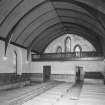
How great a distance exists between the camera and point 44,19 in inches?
904

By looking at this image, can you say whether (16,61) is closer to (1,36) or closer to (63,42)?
(1,36)

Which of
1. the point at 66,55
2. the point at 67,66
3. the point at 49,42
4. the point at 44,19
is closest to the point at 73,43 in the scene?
the point at 66,55

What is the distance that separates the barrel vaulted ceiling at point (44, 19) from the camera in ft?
52.7

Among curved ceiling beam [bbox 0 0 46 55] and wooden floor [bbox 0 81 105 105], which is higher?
curved ceiling beam [bbox 0 0 46 55]

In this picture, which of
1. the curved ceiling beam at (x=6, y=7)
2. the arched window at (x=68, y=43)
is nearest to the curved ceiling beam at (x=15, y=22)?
the curved ceiling beam at (x=6, y=7)

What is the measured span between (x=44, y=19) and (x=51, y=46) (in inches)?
405

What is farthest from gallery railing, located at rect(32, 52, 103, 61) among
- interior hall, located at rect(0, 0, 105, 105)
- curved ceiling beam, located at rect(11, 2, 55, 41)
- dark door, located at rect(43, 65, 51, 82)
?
curved ceiling beam, located at rect(11, 2, 55, 41)

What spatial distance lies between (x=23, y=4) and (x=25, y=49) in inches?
433

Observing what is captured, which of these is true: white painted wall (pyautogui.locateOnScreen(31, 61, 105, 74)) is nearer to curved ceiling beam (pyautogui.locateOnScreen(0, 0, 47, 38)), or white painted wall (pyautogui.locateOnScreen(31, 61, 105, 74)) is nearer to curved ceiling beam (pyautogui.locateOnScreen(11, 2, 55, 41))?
curved ceiling beam (pyautogui.locateOnScreen(11, 2, 55, 41))

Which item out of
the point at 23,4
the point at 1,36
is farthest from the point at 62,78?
the point at 23,4

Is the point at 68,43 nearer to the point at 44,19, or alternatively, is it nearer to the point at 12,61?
the point at 44,19

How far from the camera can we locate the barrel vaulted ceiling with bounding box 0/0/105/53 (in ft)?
52.7

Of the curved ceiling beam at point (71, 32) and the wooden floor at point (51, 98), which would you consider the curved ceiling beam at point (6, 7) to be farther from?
the curved ceiling beam at point (71, 32)

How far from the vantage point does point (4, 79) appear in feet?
68.5
